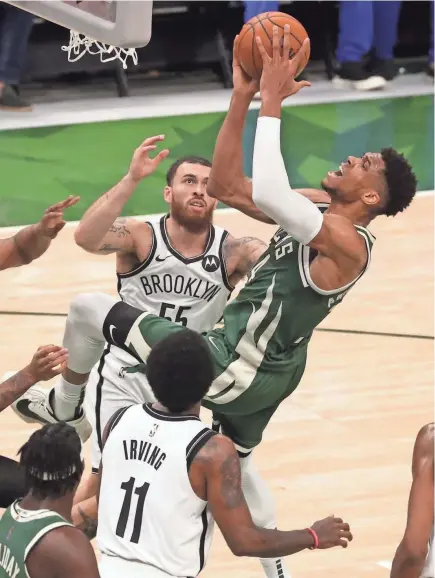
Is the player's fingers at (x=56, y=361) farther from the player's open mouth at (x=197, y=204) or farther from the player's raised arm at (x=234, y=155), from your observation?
the player's open mouth at (x=197, y=204)

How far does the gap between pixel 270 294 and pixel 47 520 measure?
62.5 inches

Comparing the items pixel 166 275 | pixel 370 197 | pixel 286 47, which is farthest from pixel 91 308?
pixel 286 47

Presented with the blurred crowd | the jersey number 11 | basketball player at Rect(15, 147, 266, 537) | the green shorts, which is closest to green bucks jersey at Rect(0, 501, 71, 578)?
the jersey number 11

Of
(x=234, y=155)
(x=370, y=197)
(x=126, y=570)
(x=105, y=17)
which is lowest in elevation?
(x=126, y=570)

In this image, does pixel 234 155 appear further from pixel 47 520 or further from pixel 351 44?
pixel 351 44

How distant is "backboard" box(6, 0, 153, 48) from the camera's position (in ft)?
15.5

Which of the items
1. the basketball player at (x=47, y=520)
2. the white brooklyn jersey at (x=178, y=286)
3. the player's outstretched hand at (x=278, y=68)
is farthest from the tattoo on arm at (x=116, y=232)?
the basketball player at (x=47, y=520)

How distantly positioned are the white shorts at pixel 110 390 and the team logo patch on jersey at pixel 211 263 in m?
0.56

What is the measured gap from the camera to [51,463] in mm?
4172

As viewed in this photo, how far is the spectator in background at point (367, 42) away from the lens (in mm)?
13625

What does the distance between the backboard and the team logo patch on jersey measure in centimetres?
150

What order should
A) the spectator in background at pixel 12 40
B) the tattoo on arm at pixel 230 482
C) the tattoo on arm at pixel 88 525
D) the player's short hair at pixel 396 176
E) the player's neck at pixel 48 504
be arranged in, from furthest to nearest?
the spectator in background at pixel 12 40 → the tattoo on arm at pixel 88 525 → the player's short hair at pixel 396 176 → the tattoo on arm at pixel 230 482 → the player's neck at pixel 48 504

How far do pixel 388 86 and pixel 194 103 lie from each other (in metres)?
2.49

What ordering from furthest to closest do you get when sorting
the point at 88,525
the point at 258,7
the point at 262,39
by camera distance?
the point at 258,7 → the point at 88,525 → the point at 262,39
